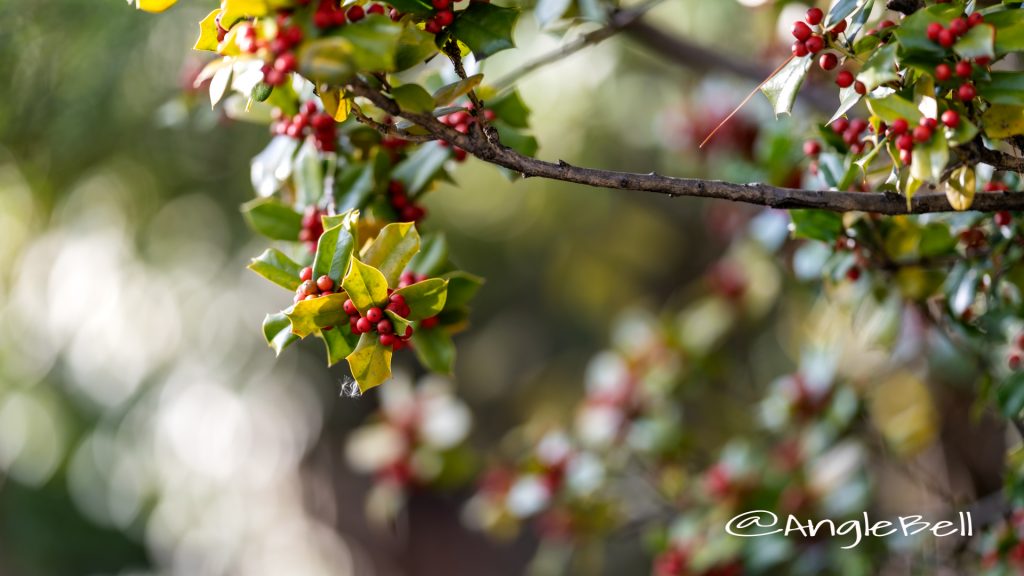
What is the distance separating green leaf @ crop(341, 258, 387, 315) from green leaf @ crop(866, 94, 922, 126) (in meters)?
0.40

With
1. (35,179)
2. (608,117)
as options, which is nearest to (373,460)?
(35,179)

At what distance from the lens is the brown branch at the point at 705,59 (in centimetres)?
147

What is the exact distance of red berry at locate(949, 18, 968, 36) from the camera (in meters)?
0.67

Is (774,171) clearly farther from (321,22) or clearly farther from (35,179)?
(35,179)

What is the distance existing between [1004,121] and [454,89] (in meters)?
0.44

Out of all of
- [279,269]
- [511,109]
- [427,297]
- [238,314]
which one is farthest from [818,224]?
[238,314]

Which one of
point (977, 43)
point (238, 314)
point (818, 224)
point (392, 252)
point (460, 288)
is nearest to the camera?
point (977, 43)

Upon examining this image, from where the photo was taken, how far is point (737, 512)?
149 cm

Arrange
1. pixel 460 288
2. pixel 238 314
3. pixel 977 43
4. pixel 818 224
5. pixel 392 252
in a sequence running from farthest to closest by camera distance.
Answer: pixel 238 314, pixel 818 224, pixel 460 288, pixel 392 252, pixel 977 43

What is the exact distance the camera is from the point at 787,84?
768 millimetres

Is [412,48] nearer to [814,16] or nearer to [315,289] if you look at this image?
[315,289]

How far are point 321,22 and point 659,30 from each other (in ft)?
3.41

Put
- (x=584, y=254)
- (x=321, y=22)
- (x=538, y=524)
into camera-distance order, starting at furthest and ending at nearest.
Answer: (x=584, y=254) < (x=538, y=524) < (x=321, y=22)

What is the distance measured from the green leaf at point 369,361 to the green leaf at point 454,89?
0.66 ft
